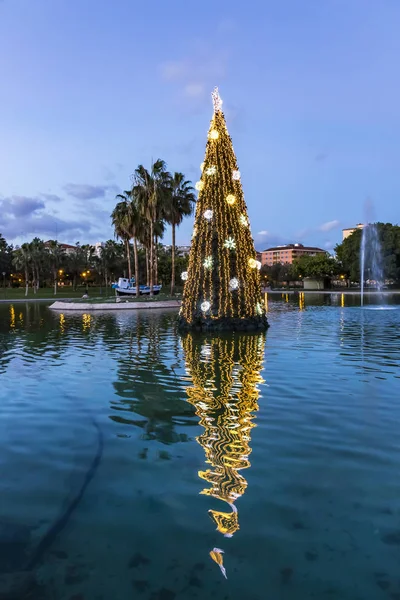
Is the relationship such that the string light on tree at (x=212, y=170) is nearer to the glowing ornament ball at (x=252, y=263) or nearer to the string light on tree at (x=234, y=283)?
the glowing ornament ball at (x=252, y=263)

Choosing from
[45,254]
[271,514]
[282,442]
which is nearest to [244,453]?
[282,442]

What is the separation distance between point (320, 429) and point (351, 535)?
2.82m

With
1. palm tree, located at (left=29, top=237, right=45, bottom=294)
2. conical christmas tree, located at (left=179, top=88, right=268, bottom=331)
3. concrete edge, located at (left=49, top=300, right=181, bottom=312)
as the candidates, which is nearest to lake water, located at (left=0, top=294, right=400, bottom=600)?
conical christmas tree, located at (left=179, top=88, right=268, bottom=331)

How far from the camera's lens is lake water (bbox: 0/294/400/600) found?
11.7 feet

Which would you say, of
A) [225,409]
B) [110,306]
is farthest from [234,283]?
[110,306]

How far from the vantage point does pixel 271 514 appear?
174 inches

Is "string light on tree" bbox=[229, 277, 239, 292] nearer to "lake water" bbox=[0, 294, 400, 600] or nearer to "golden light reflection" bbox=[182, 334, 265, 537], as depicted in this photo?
"golden light reflection" bbox=[182, 334, 265, 537]

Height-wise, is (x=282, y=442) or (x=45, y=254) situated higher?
(x=45, y=254)

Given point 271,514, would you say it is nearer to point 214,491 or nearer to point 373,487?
point 214,491

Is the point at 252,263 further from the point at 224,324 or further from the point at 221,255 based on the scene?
the point at 224,324

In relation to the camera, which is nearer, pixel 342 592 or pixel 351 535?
pixel 342 592

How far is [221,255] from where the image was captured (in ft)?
63.1

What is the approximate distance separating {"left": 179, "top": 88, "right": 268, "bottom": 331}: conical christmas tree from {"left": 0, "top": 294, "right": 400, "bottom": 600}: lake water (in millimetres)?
8390

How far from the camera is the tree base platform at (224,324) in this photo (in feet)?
63.9
